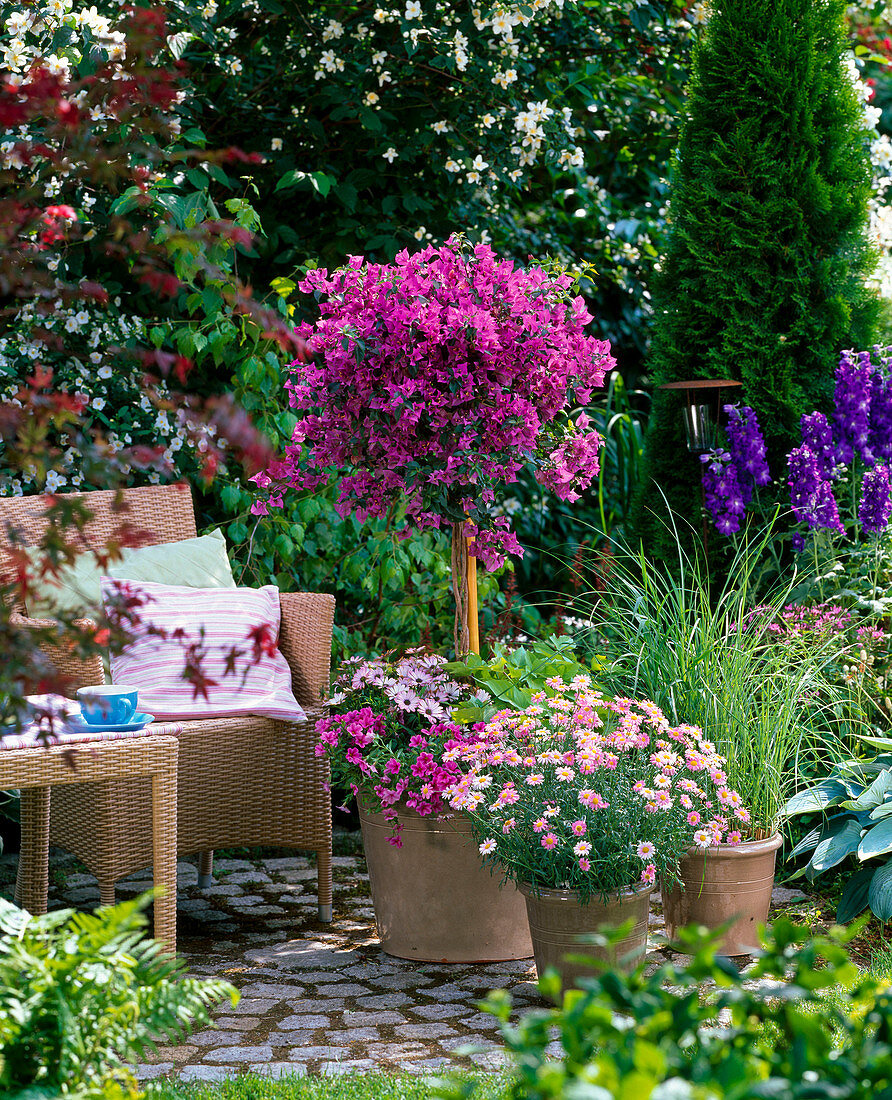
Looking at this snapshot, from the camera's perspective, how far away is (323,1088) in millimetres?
2023

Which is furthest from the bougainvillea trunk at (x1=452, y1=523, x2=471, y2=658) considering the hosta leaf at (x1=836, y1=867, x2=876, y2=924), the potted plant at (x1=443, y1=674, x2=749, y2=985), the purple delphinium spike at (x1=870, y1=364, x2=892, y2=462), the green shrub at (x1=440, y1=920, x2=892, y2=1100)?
the green shrub at (x1=440, y1=920, x2=892, y2=1100)

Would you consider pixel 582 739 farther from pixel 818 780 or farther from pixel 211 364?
pixel 211 364

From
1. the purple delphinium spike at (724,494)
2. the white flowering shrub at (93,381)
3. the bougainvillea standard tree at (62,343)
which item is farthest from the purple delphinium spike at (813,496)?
the bougainvillea standard tree at (62,343)

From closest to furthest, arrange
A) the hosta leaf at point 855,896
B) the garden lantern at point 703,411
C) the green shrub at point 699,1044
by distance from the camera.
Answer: the green shrub at point 699,1044 → the hosta leaf at point 855,896 → the garden lantern at point 703,411

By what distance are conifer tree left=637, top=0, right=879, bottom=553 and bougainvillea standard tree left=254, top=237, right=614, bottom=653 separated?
1450mm

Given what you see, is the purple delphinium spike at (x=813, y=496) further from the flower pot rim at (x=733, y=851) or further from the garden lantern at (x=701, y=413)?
the flower pot rim at (x=733, y=851)

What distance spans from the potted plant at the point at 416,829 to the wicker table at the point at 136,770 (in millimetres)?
450

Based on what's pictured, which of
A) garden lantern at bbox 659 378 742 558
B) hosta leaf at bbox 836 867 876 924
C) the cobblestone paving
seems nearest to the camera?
the cobblestone paving

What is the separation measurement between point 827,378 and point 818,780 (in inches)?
61.6

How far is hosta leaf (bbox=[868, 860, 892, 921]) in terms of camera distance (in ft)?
8.80

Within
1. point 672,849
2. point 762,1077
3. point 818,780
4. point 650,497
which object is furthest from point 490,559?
point 762,1077

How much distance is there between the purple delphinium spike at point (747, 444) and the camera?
3863 mm

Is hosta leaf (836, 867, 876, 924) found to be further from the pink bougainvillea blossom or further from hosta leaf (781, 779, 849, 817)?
the pink bougainvillea blossom

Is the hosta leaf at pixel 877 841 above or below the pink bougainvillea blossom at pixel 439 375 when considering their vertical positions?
below
